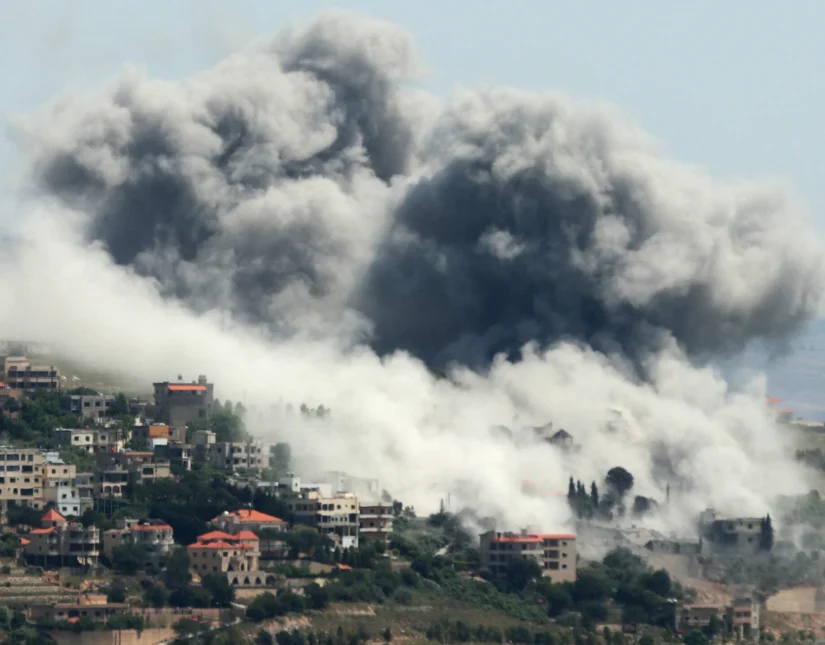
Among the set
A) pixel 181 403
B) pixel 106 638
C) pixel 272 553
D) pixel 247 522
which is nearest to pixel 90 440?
pixel 181 403

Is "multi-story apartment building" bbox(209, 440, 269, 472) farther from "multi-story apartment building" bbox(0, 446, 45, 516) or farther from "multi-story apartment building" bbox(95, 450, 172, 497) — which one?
"multi-story apartment building" bbox(0, 446, 45, 516)

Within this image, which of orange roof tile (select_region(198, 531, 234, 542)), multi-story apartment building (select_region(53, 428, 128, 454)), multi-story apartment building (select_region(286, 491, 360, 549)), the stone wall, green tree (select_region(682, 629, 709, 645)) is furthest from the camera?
multi-story apartment building (select_region(53, 428, 128, 454))

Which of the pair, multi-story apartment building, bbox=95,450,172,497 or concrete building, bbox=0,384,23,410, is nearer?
multi-story apartment building, bbox=95,450,172,497

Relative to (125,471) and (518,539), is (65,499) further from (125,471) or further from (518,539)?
(518,539)

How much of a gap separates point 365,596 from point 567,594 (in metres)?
7.82

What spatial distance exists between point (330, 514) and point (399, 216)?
31.0 meters

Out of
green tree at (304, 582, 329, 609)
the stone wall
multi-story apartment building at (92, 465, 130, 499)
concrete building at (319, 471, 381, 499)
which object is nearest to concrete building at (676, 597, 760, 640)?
green tree at (304, 582, 329, 609)

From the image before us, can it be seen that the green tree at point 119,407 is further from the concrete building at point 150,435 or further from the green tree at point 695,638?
the green tree at point 695,638

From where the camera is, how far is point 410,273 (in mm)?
145500

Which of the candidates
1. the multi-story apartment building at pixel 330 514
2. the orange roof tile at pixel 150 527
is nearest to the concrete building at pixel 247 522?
the multi-story apartment building at pixel 330 514

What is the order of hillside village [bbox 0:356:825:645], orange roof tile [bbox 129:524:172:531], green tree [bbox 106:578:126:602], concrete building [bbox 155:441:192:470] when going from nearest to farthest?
1. green tree [bbox 106:578:126:602]
2. hillside village [bbox 0:356:825:645]
3. orange roof tile [bbox 129:524:172:531]
4. concrete building [bbox 155:441:192:470]

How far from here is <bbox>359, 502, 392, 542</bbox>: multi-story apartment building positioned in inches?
4685

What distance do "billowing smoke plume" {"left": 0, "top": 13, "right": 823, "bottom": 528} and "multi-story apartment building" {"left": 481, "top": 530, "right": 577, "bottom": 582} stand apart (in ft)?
22.9

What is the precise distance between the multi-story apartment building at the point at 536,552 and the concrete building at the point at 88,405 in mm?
19411
